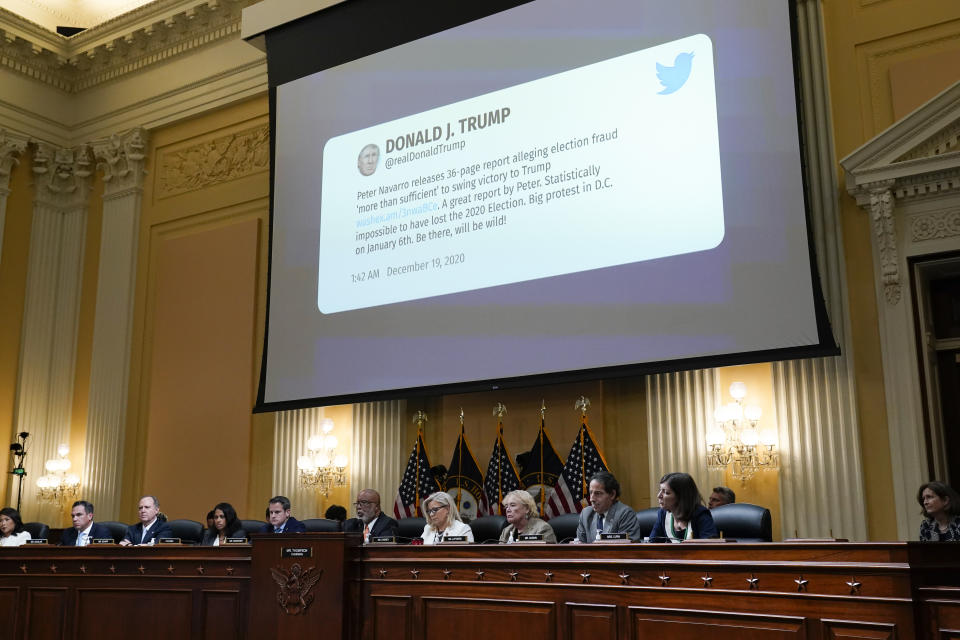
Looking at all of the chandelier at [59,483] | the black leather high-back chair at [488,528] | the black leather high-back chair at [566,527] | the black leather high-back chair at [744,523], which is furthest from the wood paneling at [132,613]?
the chandelier at [59,483]

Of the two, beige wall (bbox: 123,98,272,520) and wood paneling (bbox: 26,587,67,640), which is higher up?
beige wall (bbox: 123,98,272,520)

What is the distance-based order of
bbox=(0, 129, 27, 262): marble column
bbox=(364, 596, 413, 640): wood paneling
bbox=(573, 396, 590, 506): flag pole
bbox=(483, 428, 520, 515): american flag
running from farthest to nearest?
bbox=(0, 129, 27, 262): marble column
bbox=(483, 428, 520, 515): american flag
bbox=(573, 396, 590, 506): flag pole
bbox=(364, 596, 413, 640): wood paneling

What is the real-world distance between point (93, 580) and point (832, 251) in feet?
17.8

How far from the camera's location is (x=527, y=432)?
314 inches

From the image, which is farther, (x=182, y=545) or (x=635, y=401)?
(x=635, y=401)

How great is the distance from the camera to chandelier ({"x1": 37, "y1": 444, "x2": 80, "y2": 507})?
1057 centimetres

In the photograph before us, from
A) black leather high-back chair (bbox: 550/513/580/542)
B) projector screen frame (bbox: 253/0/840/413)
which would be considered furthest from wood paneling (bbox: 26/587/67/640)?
black leather high-back chair (bbox: 550/513/580/542)

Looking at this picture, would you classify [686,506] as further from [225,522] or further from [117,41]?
[117,41]

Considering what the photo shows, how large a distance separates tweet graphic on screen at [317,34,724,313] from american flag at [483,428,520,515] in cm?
142

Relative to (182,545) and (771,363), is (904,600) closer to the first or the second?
(771,363)

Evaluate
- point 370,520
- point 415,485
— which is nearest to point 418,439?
point 415,485

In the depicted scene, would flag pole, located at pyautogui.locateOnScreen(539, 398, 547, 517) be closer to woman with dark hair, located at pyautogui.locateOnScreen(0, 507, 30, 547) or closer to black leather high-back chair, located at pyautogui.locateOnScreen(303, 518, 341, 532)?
black leather high-back chair, located at pyautogui.locateOnScreen(303, 518, 341, 532)

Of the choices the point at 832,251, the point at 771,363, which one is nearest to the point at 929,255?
the point at 832,251

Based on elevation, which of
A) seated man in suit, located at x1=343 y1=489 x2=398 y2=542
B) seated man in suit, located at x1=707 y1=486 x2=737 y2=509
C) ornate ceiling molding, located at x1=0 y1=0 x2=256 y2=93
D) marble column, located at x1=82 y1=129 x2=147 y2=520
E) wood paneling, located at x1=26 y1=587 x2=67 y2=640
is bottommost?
wood paneling, located at x1=26 y1=587 x2=67 y2=640
